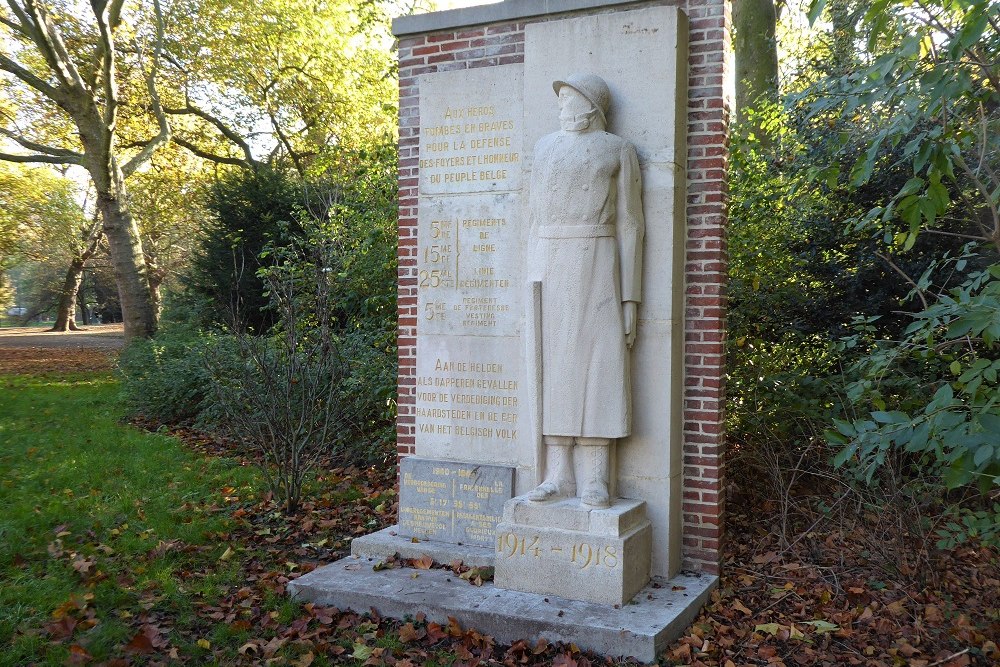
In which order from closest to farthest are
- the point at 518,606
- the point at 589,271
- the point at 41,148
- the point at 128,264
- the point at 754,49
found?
1. the point at 518,606
2. the point at 589,271
3. the point at 754,49
4. the point at 128,264
5. the point at 41,148

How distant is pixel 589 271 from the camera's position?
509cm

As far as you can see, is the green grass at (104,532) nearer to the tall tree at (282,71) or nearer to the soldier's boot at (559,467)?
the soldier's boot at (559,467)

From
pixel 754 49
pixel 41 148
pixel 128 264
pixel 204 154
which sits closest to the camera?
pixel 754 49

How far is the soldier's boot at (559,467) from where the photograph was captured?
17.3 feet

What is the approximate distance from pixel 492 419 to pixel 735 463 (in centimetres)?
275

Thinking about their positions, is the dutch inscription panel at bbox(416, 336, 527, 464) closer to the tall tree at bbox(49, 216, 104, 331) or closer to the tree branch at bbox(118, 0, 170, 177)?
Answer: the tree branch at bbox(118, 0, 170, 177)

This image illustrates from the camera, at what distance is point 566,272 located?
5.14 meters

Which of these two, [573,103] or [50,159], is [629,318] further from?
[50,159]

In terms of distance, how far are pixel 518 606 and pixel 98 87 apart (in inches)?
681

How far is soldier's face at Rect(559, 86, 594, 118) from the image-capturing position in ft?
16.9

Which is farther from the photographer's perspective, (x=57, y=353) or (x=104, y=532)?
(x=57, y=353)

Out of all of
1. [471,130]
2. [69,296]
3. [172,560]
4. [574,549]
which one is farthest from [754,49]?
[69,296]

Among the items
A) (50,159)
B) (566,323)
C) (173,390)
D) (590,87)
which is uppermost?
(50,159)

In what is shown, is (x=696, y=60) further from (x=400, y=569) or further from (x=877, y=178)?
(x=400, y=569)
